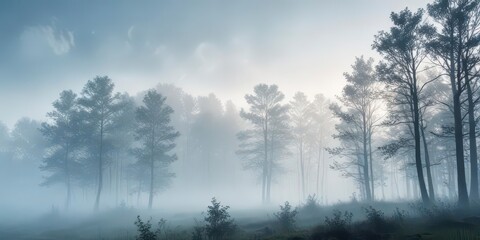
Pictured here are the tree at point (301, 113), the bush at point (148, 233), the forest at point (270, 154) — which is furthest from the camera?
the tree at point (301, 113)

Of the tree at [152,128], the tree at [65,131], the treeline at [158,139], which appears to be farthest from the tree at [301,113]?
the tree at [65,131]

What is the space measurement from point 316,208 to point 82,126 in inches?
1124

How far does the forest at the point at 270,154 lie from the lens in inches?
674

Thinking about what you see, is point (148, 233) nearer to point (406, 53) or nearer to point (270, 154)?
point (406, 53)

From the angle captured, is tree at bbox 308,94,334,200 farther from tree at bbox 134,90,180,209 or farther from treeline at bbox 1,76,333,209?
tree at bbox 134,90,180,209

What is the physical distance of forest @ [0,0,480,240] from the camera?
17.1 m

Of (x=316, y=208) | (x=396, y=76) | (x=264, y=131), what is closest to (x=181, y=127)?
(x=264, y=131)

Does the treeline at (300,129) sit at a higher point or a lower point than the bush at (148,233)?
higher

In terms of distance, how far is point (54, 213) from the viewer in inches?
1367

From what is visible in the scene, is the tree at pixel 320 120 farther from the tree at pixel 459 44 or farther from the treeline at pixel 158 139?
the tree at pixel 459 44

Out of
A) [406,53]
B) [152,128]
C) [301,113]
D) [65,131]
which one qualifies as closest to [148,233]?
[406,53]

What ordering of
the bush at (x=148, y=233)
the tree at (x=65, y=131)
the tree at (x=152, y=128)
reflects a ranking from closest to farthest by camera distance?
the bush at (x=148, y=233) < the tree at (x=152, y=128) < the tree at (x=65, y=131)

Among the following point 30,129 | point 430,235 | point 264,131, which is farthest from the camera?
point 30,129

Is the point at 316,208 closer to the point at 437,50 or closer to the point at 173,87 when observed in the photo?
the point at 437,50
